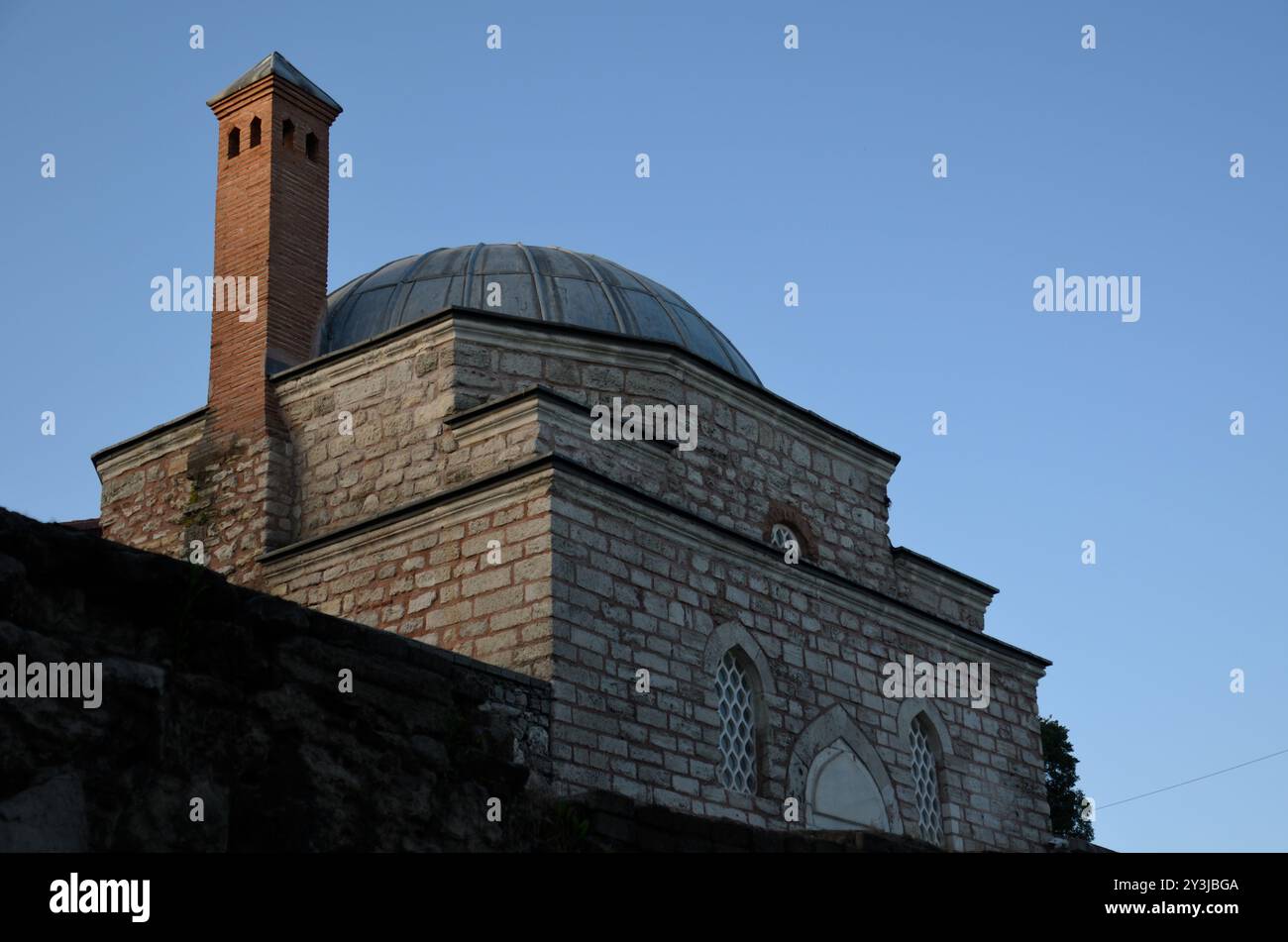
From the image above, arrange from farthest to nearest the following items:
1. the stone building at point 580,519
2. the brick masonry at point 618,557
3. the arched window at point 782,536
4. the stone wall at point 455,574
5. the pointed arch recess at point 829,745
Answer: the arched window at point 782,536, the pointed arch recess at point 829,745, the stone building at point 580,519, the brick masonry at point 618,557, the stone wall at point 455,574

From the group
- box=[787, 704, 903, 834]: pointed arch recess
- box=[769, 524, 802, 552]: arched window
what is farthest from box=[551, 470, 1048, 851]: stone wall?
box=[769, 524, 802, 552]: arched window

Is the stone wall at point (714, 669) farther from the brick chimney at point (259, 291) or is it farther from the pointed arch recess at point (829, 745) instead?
the brick chimney at point (259, 291)

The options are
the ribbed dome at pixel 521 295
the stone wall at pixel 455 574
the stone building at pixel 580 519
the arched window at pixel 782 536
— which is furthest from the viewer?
the ribbed dome at pixel 521 295

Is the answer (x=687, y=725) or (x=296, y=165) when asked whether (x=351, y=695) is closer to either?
(x=687, y=725)

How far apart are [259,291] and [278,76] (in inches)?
90.6

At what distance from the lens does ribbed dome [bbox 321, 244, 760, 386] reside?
15.7 m

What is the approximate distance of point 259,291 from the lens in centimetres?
1498

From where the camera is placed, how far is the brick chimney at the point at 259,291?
14297mm

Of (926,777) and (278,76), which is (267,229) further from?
(926,777)

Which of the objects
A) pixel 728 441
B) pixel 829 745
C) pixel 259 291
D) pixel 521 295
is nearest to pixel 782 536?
pixel 728 441

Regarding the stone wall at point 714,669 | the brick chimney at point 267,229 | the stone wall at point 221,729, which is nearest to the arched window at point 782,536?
the stone wall at point 714,669

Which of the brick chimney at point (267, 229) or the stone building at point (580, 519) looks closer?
the stone building at point (580, 519)

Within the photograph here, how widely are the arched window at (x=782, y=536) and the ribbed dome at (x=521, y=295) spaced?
165 cm

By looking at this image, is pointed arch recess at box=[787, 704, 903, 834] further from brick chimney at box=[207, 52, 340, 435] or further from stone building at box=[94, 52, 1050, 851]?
brick chimney at box=[207, 52, 340, 435]
